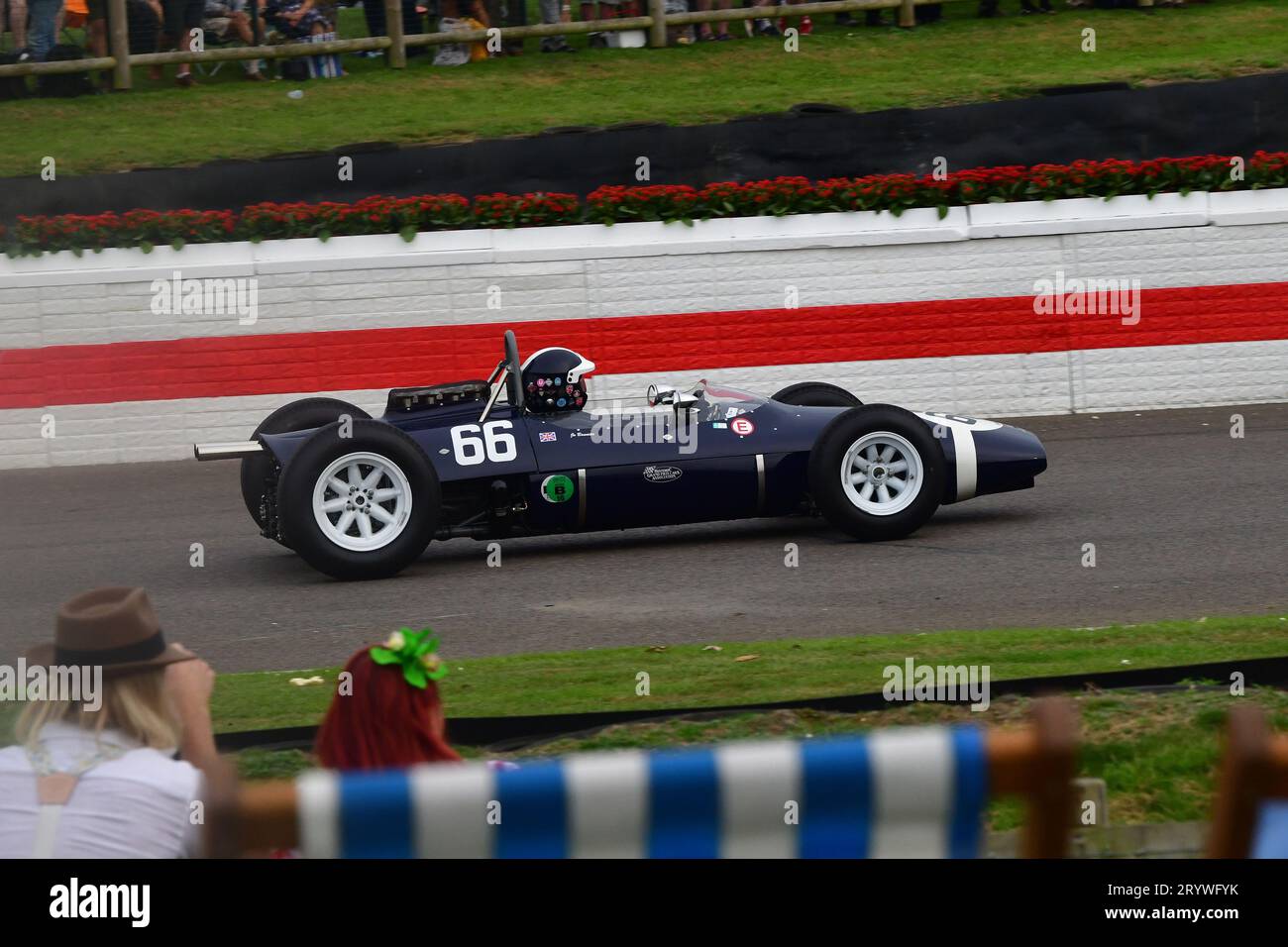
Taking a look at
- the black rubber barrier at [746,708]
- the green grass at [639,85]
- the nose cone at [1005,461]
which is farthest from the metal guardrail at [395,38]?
the black rubber barrier at [746,708]

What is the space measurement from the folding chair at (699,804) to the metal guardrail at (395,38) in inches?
599

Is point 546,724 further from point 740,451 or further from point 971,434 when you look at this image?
point 971,434

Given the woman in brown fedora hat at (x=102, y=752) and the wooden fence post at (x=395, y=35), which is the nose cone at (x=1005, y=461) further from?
the wooden fence post at (x=395, y=35)

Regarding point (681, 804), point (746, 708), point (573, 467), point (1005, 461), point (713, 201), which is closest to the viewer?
point (681, 804)

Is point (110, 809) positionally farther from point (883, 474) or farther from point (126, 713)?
point (883, 474)

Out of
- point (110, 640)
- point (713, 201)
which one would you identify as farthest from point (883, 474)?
point (110, 640)

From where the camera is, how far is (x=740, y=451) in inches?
368

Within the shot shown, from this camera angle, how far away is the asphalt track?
26.0ft

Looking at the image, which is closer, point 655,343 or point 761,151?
point 655,343

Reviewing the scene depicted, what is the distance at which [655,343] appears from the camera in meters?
14.6

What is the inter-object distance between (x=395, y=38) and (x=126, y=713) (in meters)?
15.7

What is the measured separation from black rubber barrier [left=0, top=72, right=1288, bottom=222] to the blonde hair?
11.9 m

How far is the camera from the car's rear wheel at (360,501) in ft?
29.2
